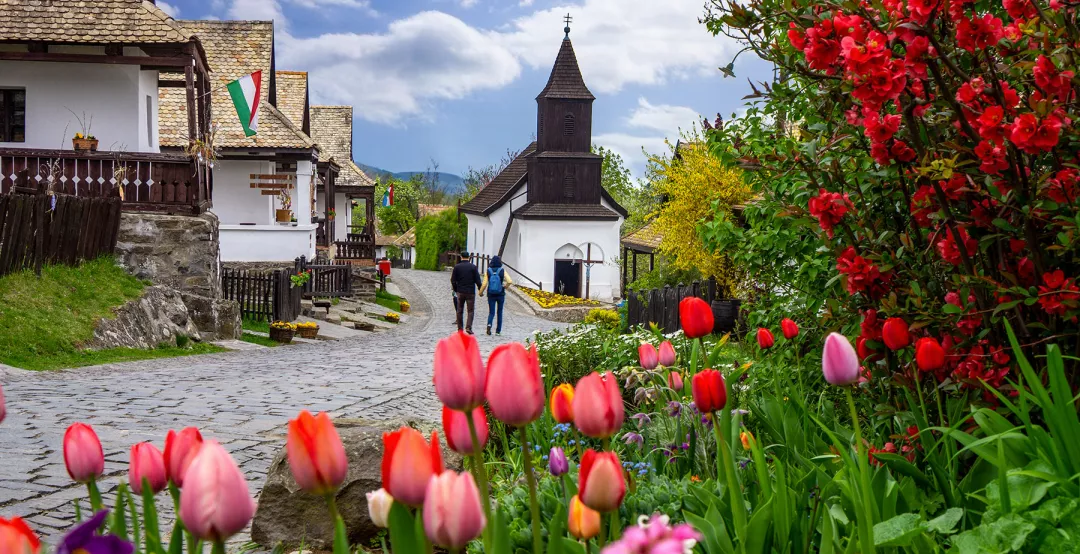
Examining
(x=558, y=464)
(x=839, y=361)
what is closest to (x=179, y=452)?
(x=558, y=464)

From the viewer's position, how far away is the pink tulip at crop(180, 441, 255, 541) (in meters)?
1.24

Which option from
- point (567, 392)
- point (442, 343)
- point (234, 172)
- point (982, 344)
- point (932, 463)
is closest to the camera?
point (442, 343)

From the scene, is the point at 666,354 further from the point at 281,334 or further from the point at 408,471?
the point at 281,334

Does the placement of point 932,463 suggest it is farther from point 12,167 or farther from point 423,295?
point 423,295

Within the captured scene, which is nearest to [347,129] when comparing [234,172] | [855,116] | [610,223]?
[610,223]

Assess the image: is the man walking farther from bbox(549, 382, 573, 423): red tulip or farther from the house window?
bbox(549, 382, 573, 423): red tulip

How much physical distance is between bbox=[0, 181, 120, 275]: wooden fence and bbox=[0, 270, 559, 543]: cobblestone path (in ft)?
8.07

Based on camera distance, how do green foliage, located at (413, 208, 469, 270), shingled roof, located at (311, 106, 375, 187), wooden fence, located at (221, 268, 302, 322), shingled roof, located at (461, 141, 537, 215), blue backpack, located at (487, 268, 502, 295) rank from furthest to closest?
green foliage, located at (413, 208, 469, 270)
shingled roof, located at (461, 141, 537, 215)
shingled roof, located at (311, 106, 375, 187)
wooden fence, located at (221, 268, 302, 322)
blue backpack, located at (487, 268, 502, 295)

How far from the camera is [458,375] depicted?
1.49 meters

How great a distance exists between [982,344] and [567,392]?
6.34 feet

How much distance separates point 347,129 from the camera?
4312 cm

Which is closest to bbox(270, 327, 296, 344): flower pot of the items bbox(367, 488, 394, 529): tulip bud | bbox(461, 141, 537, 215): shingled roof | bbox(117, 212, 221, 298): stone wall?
bbox(117, 212, 221, 298): stone wall

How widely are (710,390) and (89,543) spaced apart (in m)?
1.42

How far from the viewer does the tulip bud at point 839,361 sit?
2.22m
